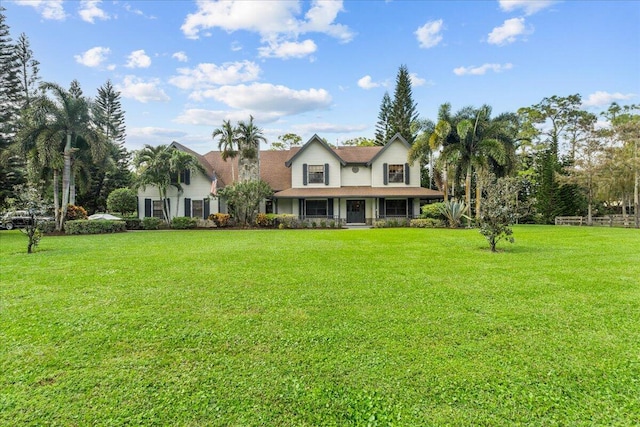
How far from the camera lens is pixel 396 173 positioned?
1003 inches

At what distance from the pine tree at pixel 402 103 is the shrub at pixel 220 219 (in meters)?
26.8

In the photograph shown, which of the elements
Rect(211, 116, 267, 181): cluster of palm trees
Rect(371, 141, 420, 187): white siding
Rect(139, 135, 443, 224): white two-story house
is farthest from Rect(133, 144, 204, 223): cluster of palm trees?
Rect(371, 141, 420, 187): white siding

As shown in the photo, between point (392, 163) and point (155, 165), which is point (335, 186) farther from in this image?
point (155, 165)

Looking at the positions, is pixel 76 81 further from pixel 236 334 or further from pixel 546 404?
pixel 546 404

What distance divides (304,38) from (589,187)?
2617cm

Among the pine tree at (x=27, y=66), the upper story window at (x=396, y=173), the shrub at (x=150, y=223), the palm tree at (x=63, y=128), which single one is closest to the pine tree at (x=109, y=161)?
the palm tree at (x=63, y=128)

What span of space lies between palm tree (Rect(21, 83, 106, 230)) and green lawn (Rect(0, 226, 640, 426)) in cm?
1462

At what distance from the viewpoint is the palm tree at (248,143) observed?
2212cm

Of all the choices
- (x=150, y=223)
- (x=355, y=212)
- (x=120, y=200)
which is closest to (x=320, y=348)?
(x=150, y=223)

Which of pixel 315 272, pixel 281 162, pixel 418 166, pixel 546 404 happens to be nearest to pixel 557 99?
pixel 418 166

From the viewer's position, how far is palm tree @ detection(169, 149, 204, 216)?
2145 centimetres

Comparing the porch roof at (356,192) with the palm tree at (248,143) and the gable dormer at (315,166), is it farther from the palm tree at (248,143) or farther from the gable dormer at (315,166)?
the palm tree at (248,143)

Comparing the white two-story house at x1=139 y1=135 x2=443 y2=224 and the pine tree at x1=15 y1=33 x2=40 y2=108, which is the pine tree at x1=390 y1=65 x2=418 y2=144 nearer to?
the white two-story house at x1=139 y1=135 x2=443 y2=224

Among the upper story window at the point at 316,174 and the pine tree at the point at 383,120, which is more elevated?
the pine tree at the point at 383,120
